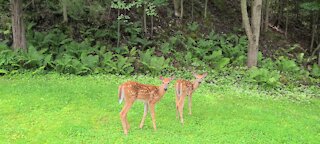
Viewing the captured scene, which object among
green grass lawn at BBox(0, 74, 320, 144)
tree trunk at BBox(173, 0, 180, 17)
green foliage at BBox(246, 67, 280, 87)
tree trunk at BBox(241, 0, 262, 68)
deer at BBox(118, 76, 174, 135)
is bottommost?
green grass lawn at BBox(0, 74, 320, 144)

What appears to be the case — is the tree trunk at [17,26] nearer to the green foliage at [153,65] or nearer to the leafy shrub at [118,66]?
the leafy shrub at [118,66]

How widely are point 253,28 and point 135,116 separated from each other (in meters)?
7.42

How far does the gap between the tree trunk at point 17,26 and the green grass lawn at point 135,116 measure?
7.43ft

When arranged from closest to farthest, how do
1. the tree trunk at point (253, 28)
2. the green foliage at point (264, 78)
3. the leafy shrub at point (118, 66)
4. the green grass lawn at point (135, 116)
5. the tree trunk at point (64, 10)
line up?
the green grass lawn at point (135, 116), the green foliage at point (264, 78), the leafy shrub at point (118, 66), the tree trunk at point (253, 28), the tree trunk at point (64, 10)

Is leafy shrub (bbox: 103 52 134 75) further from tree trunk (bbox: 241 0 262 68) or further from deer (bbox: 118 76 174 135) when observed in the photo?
deer (bbox: 118 76 174 135)

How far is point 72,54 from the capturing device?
1427 cm

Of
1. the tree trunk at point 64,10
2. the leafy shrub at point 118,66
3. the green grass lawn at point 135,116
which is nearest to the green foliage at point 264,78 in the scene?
the green grass lawn at point 135,116

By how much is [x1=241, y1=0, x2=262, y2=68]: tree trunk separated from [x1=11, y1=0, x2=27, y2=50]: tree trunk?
796 cm

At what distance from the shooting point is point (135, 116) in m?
8.70

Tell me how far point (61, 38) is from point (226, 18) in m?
9.80

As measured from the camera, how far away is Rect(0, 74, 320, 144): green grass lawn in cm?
750

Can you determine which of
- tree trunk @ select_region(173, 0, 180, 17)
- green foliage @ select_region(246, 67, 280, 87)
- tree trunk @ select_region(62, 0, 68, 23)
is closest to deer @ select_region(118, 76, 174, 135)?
green foliage @ select_region(246, 67, 280, 87)

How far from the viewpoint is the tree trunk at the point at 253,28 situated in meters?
13.9

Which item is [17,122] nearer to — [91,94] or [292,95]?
[91,94]
